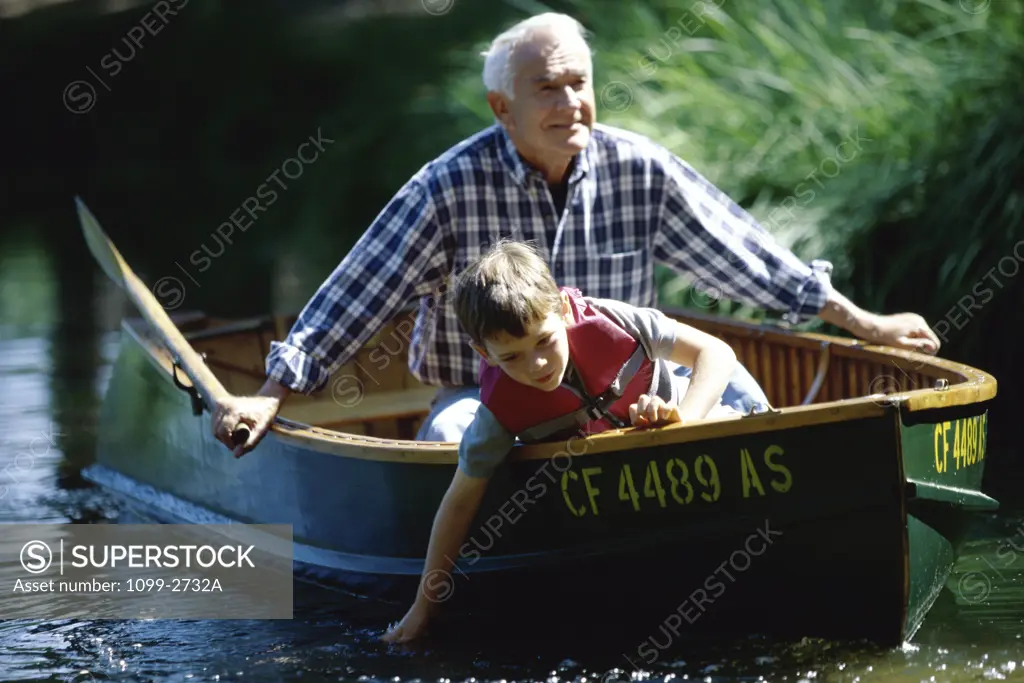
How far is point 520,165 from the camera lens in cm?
436

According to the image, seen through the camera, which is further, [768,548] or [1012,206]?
[1012,206]

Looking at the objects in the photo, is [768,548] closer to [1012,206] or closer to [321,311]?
[321,311]

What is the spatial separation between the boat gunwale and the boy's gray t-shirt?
7cm

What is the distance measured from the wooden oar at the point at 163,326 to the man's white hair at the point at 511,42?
123cm

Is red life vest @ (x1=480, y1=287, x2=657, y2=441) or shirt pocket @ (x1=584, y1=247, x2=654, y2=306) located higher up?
shirt pocket @ (x1=584, y1=247, x2=654, y2=306)

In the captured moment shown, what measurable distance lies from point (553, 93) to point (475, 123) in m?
4.48

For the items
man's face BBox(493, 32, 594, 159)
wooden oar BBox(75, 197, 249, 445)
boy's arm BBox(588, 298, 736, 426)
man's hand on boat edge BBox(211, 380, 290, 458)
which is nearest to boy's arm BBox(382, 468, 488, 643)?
boy's arm BBox(588, 298, 736, 426)

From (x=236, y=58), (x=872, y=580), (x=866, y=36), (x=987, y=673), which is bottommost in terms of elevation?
(x=987, y=673)

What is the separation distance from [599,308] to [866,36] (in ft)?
12.9

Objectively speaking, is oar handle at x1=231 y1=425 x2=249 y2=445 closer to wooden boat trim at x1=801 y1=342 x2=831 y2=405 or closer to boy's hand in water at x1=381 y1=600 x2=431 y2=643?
boy's hand in water at x1=381 y1=600 x2=431 y2=643

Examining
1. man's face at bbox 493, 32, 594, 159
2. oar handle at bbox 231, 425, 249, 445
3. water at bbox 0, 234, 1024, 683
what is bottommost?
water at bbox 0, 234, 1024, 683

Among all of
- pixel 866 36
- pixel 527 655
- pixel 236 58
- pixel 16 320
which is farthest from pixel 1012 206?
pixel 236 58

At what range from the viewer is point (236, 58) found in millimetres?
13812

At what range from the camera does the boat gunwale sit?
341 cm
